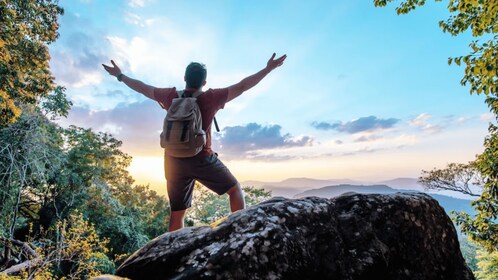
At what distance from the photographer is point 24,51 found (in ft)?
37.6

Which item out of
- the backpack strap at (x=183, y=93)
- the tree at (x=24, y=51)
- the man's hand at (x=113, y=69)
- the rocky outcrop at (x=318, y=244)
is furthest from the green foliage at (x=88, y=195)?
the rocky outcrop at (x=318, y=244)

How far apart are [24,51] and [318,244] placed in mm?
14211

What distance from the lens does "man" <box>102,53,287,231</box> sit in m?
2.98

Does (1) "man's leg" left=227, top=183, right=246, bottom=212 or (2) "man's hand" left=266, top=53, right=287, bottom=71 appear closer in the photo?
(1) "man's leg" left=227, top=183, right=246, bottom=212

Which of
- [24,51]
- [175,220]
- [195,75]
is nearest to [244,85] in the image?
[195,75]

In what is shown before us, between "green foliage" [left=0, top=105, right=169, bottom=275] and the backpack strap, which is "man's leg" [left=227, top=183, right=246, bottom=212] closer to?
the backpack strap

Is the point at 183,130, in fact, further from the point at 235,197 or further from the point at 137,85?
the point at 137,85

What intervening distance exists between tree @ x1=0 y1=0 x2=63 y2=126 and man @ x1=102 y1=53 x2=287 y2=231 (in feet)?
33.4

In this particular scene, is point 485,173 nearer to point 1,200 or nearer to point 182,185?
point 182,185

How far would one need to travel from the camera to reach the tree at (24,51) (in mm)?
9945

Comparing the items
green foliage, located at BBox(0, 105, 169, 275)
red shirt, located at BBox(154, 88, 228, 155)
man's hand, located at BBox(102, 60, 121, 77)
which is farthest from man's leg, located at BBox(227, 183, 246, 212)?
green foliage, located at BBox(0, 105, 169, 275)

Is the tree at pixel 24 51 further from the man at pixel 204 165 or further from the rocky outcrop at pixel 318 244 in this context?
the rocky outcrop at pixel 318 244

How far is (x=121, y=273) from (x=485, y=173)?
911 cm

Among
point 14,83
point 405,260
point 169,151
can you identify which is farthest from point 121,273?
point 14,83
